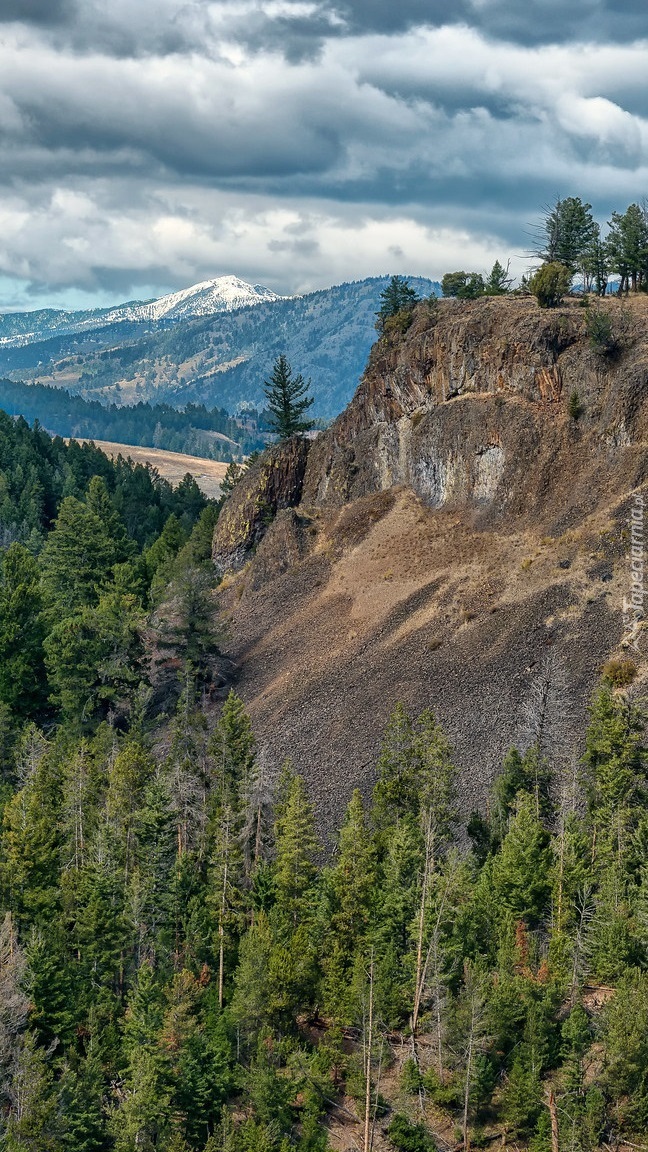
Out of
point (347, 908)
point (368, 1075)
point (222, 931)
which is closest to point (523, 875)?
point (347, 908)

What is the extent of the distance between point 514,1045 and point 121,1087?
1753 centimetres

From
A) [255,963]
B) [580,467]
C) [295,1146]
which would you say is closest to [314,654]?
[580,467]

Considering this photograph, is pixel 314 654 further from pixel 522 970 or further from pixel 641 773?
pixel 522 970

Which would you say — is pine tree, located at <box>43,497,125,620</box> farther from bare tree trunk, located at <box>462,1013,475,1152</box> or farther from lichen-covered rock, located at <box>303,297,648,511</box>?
bare tree trunk, located at <box>462,1013,475,1152</box>

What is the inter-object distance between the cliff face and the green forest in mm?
7452

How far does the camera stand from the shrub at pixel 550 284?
3691 inches

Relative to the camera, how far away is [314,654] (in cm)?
8781

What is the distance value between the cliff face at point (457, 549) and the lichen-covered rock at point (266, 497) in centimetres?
283

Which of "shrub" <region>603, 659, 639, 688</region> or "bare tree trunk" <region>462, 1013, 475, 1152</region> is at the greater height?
"shrub" <region>603, 659, 639, 688</region>

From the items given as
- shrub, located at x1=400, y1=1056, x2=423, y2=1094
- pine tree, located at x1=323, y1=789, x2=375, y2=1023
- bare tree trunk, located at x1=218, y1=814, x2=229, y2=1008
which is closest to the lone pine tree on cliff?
bare tree trunk, located at x1=218, y1=814, x2=229, y2=1008

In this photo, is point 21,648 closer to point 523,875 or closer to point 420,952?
point 420,952

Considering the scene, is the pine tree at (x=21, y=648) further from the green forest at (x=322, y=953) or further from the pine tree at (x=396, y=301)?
the pine tree at (x=396, y=301)

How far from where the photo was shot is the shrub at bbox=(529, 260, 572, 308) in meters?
93.8

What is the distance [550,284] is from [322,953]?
6421 centimetres
